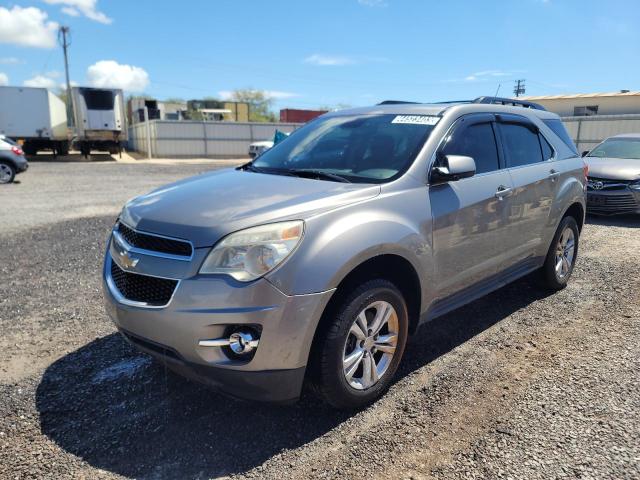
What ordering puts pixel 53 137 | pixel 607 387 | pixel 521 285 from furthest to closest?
pixel 53 137, pixel 521 285, pixel 607 387

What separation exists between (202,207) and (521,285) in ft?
12.9

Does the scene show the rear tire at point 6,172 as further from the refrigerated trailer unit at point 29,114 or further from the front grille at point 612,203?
the front grille at point 612,203

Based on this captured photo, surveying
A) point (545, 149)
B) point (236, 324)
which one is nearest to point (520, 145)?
point (545, 149)

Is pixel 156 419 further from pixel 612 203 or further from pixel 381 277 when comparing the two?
pixel 612 203

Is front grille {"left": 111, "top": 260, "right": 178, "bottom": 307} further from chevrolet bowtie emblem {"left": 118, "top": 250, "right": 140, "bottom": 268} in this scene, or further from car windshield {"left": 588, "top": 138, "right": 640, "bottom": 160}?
car windshield {"left": 588, "top": 138, "right": 640, "bottom": 160}

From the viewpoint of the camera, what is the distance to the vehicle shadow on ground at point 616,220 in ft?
29.0

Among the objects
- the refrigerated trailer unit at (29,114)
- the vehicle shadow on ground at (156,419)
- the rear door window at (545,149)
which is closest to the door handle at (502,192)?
the rear door window at (545,149)

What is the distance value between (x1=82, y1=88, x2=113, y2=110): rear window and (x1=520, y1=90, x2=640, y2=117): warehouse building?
2679cm

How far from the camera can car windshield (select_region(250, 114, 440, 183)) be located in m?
3.39

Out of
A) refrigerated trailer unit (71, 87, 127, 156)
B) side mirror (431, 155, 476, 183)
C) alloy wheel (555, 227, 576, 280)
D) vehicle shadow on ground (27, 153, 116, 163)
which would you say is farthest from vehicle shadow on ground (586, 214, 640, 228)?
vehicle shadow on ground (27, 153, 116, 163)

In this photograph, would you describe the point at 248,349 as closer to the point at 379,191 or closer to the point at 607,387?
the point at 379,191

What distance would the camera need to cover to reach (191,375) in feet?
8.55

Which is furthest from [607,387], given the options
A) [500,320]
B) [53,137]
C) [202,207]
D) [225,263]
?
[53,137]

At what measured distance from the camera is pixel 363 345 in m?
2.94
